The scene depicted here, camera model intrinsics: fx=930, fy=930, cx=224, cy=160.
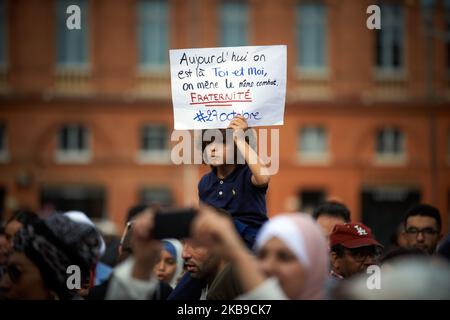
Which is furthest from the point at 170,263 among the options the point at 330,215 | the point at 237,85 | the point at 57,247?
the point at 57,247

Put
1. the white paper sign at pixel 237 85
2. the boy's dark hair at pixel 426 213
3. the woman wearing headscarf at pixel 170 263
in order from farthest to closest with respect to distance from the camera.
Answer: the boy's dark hair at pixel 426 213
the woman wearing headscarf at pixel 170 263
the white paper sign at pixel 237 85

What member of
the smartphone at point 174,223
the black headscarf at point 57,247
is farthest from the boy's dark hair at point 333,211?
the smartphone at point 174,223

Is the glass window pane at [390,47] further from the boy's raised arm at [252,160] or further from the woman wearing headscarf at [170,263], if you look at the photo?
the boy's raised arm at [252,160]

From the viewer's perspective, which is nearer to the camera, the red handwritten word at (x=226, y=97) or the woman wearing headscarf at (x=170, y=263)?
the red handwritten word at (x=226, y=97)

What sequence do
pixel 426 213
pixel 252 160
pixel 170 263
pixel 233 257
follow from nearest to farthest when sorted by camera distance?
1. pixel 233 257
2. pixel 252 160
3. pixel 170 263
4. pixel 426 213

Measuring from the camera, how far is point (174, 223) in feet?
11.2

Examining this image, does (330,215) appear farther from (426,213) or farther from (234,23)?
(234,23)

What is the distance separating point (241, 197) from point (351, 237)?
0.86 meters

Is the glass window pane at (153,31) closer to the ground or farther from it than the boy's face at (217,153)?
farther from it

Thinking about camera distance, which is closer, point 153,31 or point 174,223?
point 174,223

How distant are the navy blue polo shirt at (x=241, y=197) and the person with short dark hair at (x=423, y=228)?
235 centimetres

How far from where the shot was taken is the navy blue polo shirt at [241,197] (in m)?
5.30

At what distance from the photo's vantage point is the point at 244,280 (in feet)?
11.3

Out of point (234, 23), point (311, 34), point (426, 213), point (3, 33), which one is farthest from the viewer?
point (311, 34)
